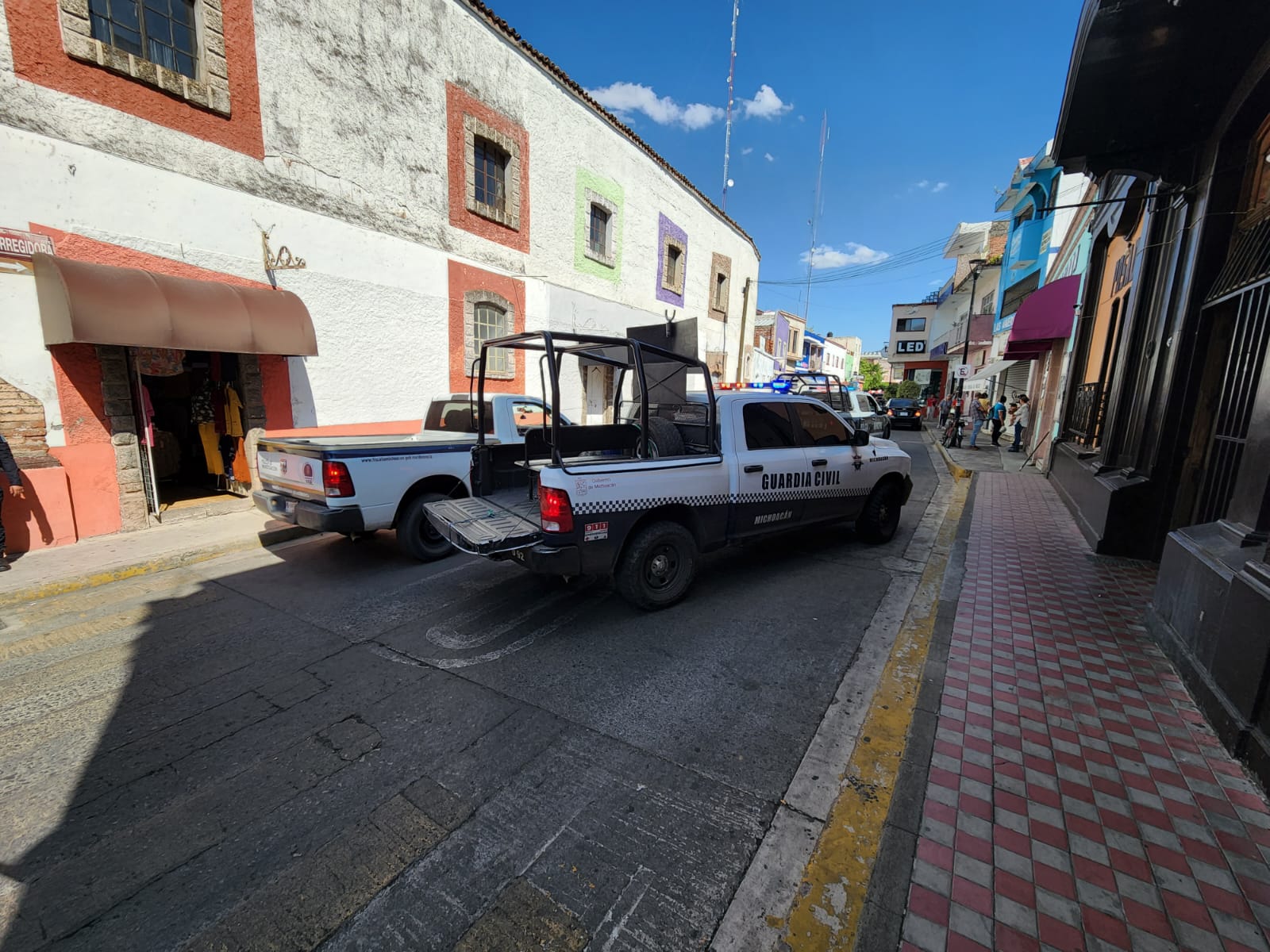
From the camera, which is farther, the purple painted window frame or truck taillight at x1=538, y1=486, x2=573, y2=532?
the purple painted window frame

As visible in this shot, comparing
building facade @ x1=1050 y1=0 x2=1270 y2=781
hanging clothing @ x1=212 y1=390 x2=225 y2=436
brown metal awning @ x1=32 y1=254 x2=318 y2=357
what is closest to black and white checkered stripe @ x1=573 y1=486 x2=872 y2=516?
building facade @ x1=1050 y1=0 x2=1270 y2=781

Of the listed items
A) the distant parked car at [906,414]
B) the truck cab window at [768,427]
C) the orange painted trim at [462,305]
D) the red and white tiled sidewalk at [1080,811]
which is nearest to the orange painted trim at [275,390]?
the orange painted trim at [462,305]

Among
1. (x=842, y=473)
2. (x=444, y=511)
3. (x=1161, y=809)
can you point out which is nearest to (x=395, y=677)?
(x=444, y=511)

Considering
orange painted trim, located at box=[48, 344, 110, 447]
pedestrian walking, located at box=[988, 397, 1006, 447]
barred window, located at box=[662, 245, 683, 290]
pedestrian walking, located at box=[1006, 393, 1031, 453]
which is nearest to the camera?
orange painted trim, located at box=[48, 344, 110, 447]

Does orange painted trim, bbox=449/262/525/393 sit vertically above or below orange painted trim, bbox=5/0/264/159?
below

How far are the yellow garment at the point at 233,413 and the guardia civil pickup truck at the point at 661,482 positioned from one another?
5.06 meters

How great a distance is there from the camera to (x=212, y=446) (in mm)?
8656

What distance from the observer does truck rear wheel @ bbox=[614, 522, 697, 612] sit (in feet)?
14.3

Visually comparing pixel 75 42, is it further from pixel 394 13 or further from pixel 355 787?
pixel 355 787

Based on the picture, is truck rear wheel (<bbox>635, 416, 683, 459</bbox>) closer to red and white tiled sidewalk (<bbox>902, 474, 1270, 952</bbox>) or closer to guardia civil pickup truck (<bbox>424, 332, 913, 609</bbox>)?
guardia civil pickup truck (<bbox>424, 332, 913, 609</bbox>)

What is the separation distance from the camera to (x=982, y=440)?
20312 millimetres

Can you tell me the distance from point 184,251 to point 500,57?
767cm

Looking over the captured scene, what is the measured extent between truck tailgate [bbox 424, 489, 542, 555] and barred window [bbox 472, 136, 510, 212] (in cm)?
872

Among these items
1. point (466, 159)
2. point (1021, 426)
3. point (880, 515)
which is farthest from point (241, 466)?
point (1021, 426)
